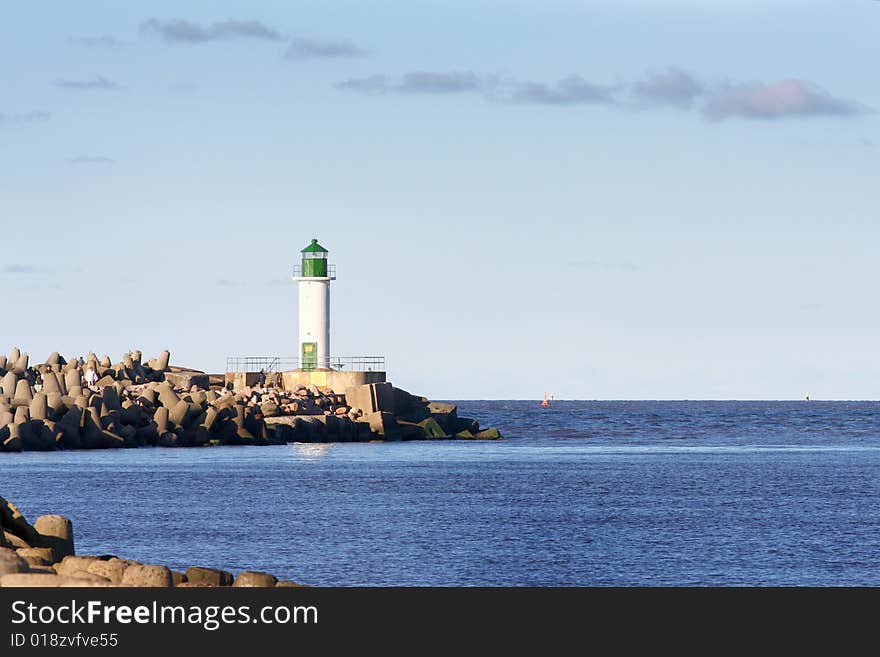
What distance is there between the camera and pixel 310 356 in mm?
59125

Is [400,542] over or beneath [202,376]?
beneath

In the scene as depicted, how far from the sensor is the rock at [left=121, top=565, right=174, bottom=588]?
1373 centimetres

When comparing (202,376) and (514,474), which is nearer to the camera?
(514,474)

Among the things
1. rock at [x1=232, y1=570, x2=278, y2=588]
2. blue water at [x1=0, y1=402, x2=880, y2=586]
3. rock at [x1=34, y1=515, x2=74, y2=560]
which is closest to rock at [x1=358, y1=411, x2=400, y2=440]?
blue water at [x1=0, y1=402, x2=880, y2=586]

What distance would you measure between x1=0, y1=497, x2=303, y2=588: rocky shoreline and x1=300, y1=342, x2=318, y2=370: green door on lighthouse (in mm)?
40787

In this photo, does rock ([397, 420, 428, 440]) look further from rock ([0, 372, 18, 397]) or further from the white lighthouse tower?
rock ([0, 372, 18, 397])

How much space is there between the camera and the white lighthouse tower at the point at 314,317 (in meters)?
58.9
